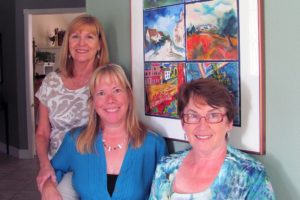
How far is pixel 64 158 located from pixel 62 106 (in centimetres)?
32

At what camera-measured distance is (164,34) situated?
1.69 m

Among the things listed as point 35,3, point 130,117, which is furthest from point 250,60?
point 35,3

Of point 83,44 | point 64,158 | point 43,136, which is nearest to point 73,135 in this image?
point 64,158

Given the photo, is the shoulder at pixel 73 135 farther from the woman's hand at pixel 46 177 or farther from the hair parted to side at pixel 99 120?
the woman's hand at pixel 46 177

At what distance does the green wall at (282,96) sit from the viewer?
1.24 meters

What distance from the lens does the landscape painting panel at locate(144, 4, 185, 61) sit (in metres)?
1.61

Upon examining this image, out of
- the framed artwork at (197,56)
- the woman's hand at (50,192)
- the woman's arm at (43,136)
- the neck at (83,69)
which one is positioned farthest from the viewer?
the neck at (83,69)

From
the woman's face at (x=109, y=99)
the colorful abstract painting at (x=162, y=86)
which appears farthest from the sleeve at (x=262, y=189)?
the woman's face at (x=109, y=99)

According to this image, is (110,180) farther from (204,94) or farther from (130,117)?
(204,94)

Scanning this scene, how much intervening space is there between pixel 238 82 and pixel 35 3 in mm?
4869

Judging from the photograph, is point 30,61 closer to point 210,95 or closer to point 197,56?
point 197,56

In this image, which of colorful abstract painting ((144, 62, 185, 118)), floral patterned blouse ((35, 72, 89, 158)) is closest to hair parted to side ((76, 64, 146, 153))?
colorful abstract painting ((144, 62, 185, 118))

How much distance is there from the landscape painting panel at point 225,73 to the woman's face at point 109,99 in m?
0.34

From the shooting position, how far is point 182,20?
62.6 inches
